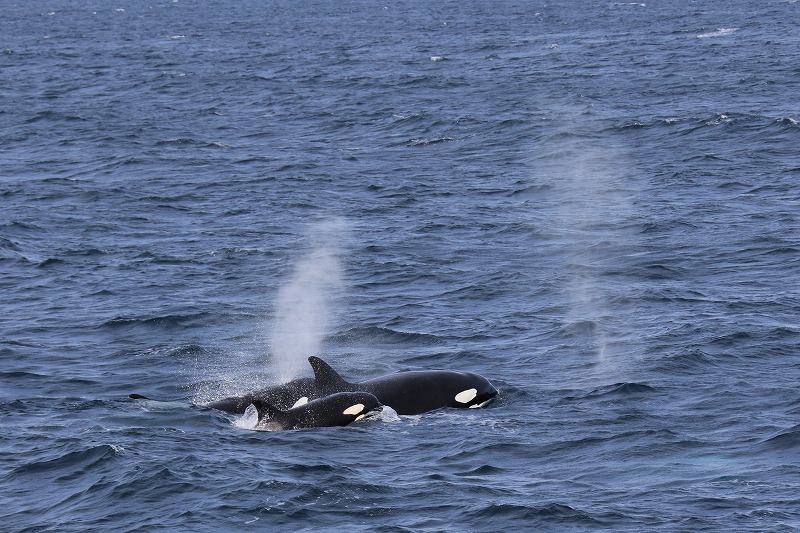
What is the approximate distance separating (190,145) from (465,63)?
109 feet

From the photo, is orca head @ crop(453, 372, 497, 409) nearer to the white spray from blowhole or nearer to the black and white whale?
the black and white whale

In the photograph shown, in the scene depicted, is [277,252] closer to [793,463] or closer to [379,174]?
[379,174]

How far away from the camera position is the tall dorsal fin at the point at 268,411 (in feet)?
83.3

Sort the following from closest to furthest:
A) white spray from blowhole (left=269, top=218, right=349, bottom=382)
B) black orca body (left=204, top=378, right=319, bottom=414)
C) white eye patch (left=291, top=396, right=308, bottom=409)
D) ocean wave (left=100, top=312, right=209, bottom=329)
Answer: white eye patch (left=291, top=396, right=308, bottom=409)
black orca body (left=204, top=378, right=319, bottom=414)
white spray from blowhole (left=269, top=218, right=349, bottom=382)
ocean wave (left=100, top=312, right=209, bottom=329)

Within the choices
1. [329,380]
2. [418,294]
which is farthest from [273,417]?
[418,294]

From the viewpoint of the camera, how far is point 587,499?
2162 centimetres

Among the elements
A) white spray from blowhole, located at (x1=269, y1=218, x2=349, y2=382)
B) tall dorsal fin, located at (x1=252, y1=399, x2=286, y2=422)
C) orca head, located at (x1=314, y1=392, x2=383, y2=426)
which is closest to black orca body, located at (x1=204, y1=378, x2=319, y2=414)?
tall dorsal fin, located at (x1=252, y1=399, x2=286, y2=422)

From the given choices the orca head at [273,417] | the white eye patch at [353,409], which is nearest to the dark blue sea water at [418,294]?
the orca head at [273,417]

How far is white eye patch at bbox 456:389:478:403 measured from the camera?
26.5 m

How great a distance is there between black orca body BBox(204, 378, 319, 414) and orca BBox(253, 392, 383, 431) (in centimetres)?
116

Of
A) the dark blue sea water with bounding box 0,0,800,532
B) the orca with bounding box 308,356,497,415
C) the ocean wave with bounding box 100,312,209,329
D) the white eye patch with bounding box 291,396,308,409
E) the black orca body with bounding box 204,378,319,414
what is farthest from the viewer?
the ocean wave with bounding box 100,312,209,329

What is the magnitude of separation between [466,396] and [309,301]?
1121 cm

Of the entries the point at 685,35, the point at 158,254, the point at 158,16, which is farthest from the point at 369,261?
the point at 158,16

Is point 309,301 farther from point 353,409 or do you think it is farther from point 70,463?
point 70,463
